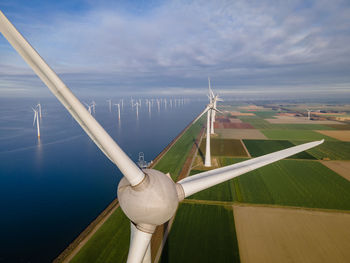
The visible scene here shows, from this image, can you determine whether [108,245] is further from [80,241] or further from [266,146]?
[266,146]

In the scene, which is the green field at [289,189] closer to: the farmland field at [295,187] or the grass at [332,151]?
the farmland field at [295,187]

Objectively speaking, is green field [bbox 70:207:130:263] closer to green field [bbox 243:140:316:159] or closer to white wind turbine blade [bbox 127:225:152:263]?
white wind turbine blade [bbox 127:225:152:263]

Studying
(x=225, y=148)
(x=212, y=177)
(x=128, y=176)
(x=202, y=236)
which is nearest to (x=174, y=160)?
(x=225, y=148)

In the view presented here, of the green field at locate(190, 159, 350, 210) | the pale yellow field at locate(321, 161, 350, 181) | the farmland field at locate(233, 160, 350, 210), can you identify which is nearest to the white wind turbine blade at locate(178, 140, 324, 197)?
the green field at locate(190, 159, 350, 210)

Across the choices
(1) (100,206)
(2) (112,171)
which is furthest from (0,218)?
(2) (112,171)

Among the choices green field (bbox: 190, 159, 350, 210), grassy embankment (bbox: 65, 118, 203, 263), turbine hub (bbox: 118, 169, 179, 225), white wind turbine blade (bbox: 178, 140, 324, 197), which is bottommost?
grassy embankment (bbox: 65, 118, 203, 263)

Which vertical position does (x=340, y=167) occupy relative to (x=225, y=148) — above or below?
below

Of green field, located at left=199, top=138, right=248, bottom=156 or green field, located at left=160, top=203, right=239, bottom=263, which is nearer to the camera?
green field, located at left=160, top=203, right=239, bottom=263

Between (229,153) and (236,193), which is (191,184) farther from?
(229,153)
